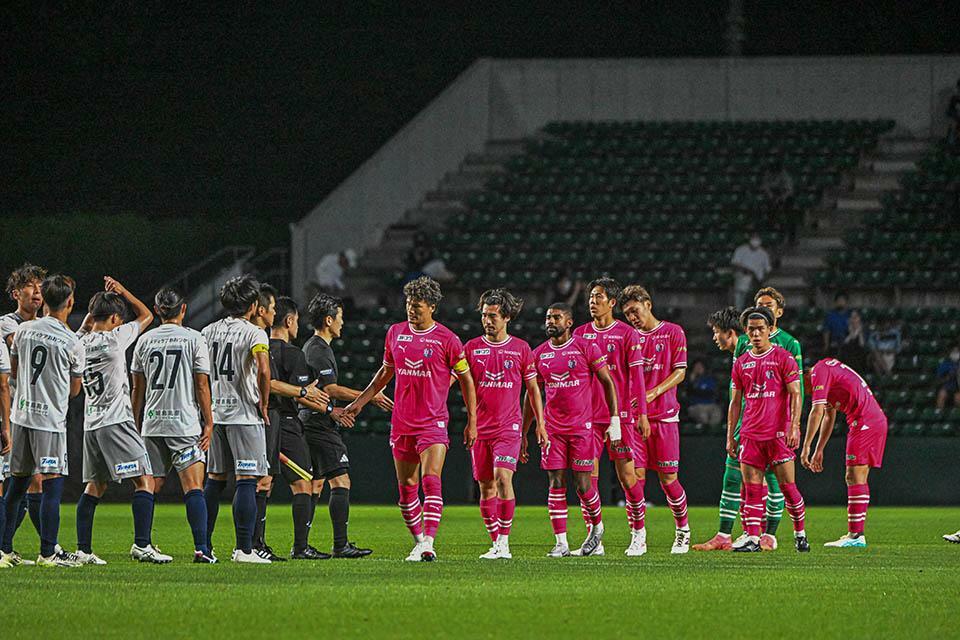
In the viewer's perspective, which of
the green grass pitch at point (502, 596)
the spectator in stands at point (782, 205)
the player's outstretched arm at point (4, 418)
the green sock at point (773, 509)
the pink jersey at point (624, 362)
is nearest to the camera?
the green grass pitch at point (502, 596)

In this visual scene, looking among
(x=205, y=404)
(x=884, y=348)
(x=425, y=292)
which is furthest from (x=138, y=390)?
(x=884, y=348)

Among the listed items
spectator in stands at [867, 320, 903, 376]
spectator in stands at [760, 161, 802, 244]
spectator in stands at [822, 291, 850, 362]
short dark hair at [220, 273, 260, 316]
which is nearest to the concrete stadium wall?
spectator in stands at [760, 161, 802, 244]

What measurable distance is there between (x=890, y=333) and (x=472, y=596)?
17267 mm

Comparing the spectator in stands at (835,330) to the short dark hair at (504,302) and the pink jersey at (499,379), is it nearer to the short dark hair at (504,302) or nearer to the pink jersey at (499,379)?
the pink jersey at (499,379)

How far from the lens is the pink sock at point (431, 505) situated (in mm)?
10719

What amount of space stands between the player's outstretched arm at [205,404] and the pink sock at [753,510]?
189 inches

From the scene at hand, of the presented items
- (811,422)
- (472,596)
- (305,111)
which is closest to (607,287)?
(811,422)

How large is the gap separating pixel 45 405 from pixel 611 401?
4.34 m

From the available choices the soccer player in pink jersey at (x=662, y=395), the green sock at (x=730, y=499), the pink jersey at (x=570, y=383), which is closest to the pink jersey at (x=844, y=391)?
the green sock at (x=730, y=499)

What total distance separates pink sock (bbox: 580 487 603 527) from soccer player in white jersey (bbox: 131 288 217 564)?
3.02 meters

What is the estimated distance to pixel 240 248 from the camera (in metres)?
29.9

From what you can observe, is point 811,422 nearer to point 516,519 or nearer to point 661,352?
point 661,352

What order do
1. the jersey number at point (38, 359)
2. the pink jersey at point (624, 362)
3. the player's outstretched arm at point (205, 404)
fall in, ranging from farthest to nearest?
the pink jersey at point (624, 362), the jersey number at point (38, 359), the player's outstretched arm at point (205, 404)

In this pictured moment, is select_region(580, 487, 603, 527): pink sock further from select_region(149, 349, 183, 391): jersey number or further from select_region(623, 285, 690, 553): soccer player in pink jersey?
select_region(149, 349, 183, 391): jersey number
